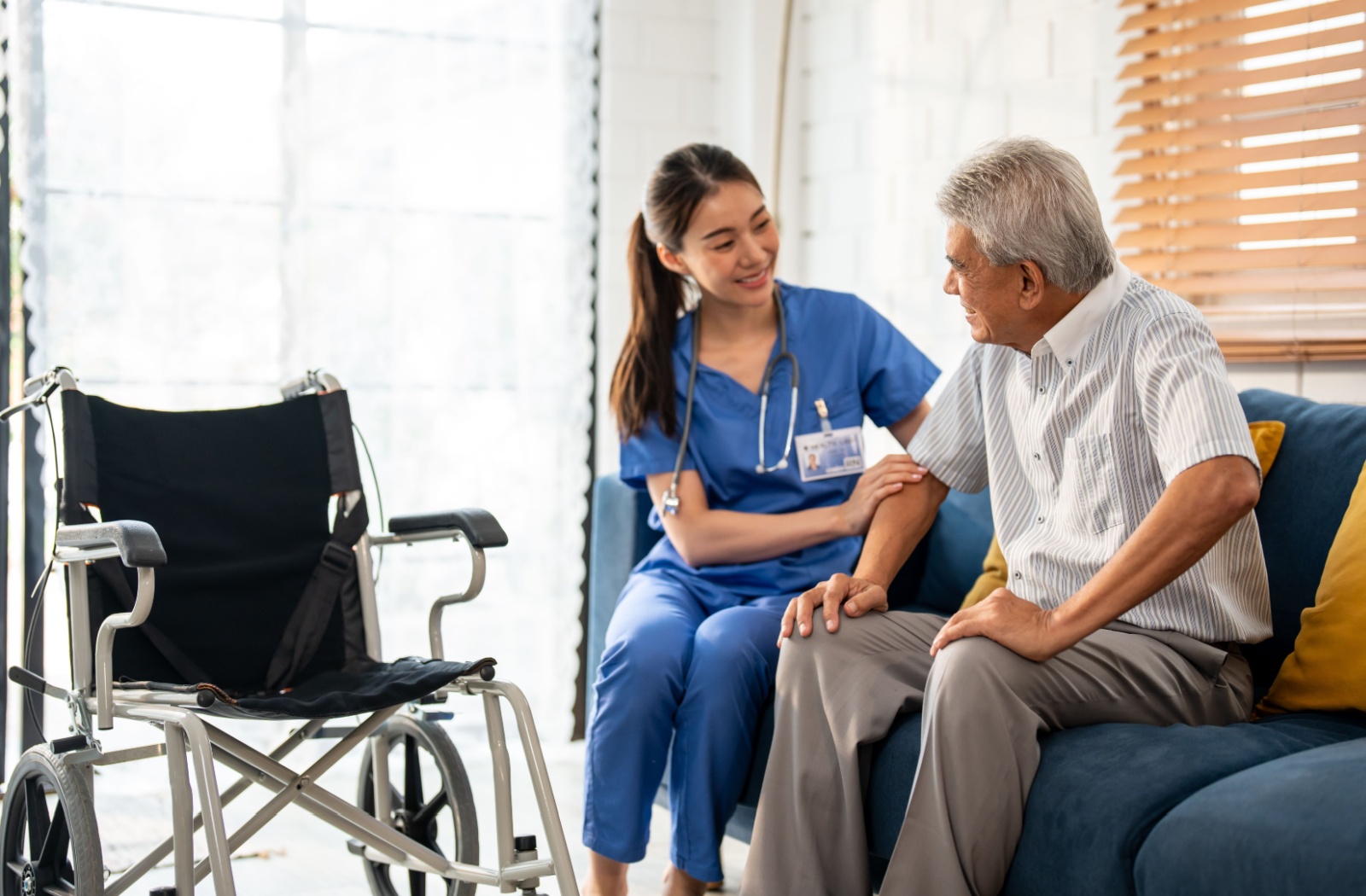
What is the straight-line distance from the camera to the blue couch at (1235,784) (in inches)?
50.4

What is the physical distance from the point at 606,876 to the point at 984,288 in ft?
3.51

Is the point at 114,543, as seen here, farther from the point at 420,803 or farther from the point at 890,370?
the point at 890,370

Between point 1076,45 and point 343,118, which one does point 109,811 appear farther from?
point 1076,45

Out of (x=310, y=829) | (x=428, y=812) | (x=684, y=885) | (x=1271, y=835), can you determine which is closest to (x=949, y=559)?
(x=684, y=885)

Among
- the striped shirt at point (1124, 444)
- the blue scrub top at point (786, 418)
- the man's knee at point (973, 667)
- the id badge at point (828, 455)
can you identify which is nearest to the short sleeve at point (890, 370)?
the blue scrub top at point (786, 418)

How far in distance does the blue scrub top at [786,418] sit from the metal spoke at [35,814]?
105cm

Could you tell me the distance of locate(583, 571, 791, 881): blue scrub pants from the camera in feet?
6.34

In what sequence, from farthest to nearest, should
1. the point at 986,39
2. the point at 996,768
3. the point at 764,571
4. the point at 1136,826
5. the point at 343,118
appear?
the point at 343,118
the point at 986,39
the point at 764,571
the point at 996,768
the point at 1136,826

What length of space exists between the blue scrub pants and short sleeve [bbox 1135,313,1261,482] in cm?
69

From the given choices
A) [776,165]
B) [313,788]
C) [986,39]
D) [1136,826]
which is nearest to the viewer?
[1136,826]

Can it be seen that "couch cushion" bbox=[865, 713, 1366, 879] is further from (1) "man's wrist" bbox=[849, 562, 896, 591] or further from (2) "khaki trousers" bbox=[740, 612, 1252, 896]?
(1) "man's wrist" bbox=[849, 562, 896, 591]

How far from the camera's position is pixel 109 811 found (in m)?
2.78

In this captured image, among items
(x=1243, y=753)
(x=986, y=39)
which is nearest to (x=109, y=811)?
(x=1243, y=753)

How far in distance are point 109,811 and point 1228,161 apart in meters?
2.63
